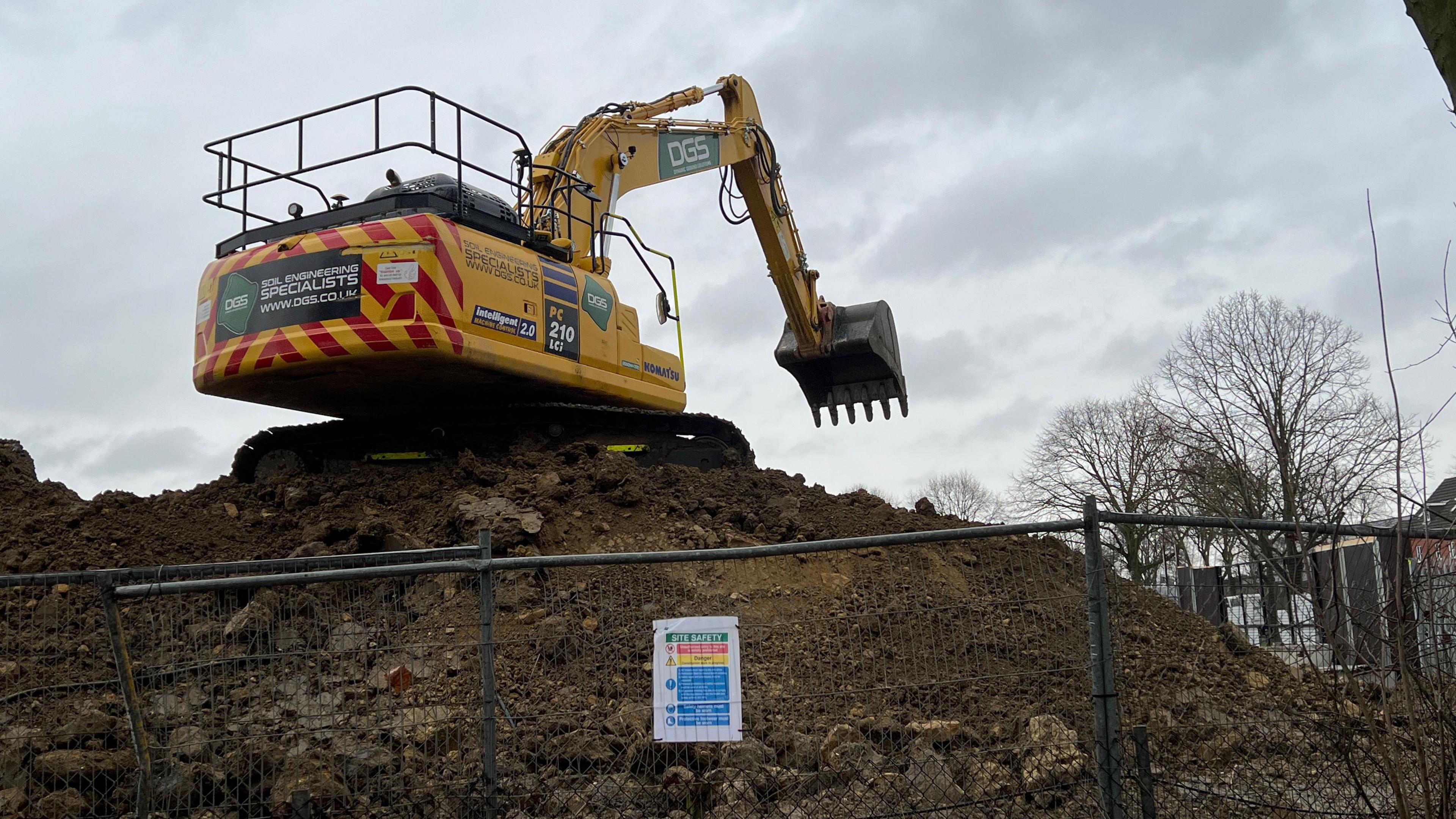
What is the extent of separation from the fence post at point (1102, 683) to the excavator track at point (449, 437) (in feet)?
20.1

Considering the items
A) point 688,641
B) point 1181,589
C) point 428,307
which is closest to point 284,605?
point 428,307

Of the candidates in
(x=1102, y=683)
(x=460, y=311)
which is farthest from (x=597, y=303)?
(x=1102, y=683)

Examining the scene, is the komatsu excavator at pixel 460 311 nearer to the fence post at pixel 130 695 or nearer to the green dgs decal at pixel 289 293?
the green dgs decal at pixel 289 293

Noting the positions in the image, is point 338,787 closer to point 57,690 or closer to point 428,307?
point 57,690

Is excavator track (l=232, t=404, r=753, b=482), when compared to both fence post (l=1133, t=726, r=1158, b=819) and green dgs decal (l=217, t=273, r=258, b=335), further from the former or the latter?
fence post (l=1133, t=726, r=1158, b=819)

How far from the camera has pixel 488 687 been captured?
14.8 ft

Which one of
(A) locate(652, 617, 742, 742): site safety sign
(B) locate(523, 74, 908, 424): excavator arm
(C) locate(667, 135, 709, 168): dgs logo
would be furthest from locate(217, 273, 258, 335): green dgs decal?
(A) locate(652, 617, 742, 742): site safety sign

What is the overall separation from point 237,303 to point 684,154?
5.04 metres

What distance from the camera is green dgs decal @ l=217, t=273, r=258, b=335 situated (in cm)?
906

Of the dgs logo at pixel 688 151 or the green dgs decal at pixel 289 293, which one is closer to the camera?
the green dgs decal at pixel 289 293

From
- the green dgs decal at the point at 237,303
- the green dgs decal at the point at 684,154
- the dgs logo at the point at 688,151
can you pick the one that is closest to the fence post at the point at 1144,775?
the green dgs decal at the point at 237,303

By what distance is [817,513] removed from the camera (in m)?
9.98

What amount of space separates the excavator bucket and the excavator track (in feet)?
9.61

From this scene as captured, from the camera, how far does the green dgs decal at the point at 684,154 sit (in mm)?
12211
